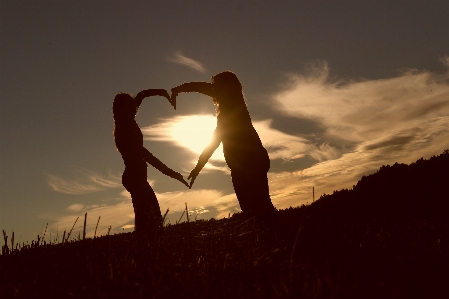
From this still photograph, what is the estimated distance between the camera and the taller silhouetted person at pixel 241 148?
680cm

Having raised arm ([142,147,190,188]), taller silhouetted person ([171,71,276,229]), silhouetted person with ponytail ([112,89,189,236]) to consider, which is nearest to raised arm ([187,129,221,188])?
taller silhouetted person ([171,71,276,229])

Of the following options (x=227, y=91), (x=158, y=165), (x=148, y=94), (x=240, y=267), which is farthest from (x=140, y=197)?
(x=240, y=267)

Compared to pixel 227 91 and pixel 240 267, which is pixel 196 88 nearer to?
pixel 227 91

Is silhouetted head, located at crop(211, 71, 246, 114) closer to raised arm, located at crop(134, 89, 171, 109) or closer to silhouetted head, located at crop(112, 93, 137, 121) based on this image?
raised arm, located at crop(134, 89, 171, 109)

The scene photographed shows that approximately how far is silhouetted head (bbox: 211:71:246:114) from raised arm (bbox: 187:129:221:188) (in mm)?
523

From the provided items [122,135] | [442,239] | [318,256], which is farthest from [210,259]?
[122,135]

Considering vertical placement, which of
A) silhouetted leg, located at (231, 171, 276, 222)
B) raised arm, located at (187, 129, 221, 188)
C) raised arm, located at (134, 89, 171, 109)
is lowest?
silhouetted leg, located at (231, 171, 276, 222)

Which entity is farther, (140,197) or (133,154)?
(133,154)

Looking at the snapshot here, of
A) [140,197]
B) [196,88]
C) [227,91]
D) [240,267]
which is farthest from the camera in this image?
[140,197]

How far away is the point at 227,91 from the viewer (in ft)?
23.4

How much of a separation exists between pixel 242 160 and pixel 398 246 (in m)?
2.84

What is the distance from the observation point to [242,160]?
6.91 m

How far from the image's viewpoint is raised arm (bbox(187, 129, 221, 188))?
7.21 meters

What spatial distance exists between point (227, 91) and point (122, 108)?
271 centimetres
